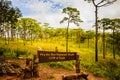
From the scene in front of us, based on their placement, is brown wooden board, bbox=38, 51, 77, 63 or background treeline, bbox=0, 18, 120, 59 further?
background treeline, bbox=0, 18, 120, 59

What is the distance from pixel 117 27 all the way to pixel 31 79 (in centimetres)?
3981

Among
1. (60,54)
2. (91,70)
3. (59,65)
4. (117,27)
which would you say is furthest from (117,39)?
(60,54)

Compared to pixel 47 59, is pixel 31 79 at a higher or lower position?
lower

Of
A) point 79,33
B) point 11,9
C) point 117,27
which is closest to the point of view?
point 11,9

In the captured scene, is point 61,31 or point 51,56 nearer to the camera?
point 51,56

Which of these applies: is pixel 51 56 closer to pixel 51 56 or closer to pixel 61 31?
pixel 51 56

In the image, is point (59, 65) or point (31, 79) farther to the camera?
point (59, 65)

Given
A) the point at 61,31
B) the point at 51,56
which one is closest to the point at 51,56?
the point at 51,56

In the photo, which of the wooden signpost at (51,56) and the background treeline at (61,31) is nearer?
the wooden signpost at (51,56)

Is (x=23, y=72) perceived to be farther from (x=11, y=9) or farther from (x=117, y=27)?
(x=117, y=27)

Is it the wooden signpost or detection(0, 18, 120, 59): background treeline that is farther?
detection(0, 18, 120, 59): background treeline

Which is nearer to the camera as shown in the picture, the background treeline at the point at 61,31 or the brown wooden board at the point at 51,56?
the brown wooden board at the point at 51,56

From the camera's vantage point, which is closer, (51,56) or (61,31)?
(51,56)

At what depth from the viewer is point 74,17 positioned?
43562 mm
